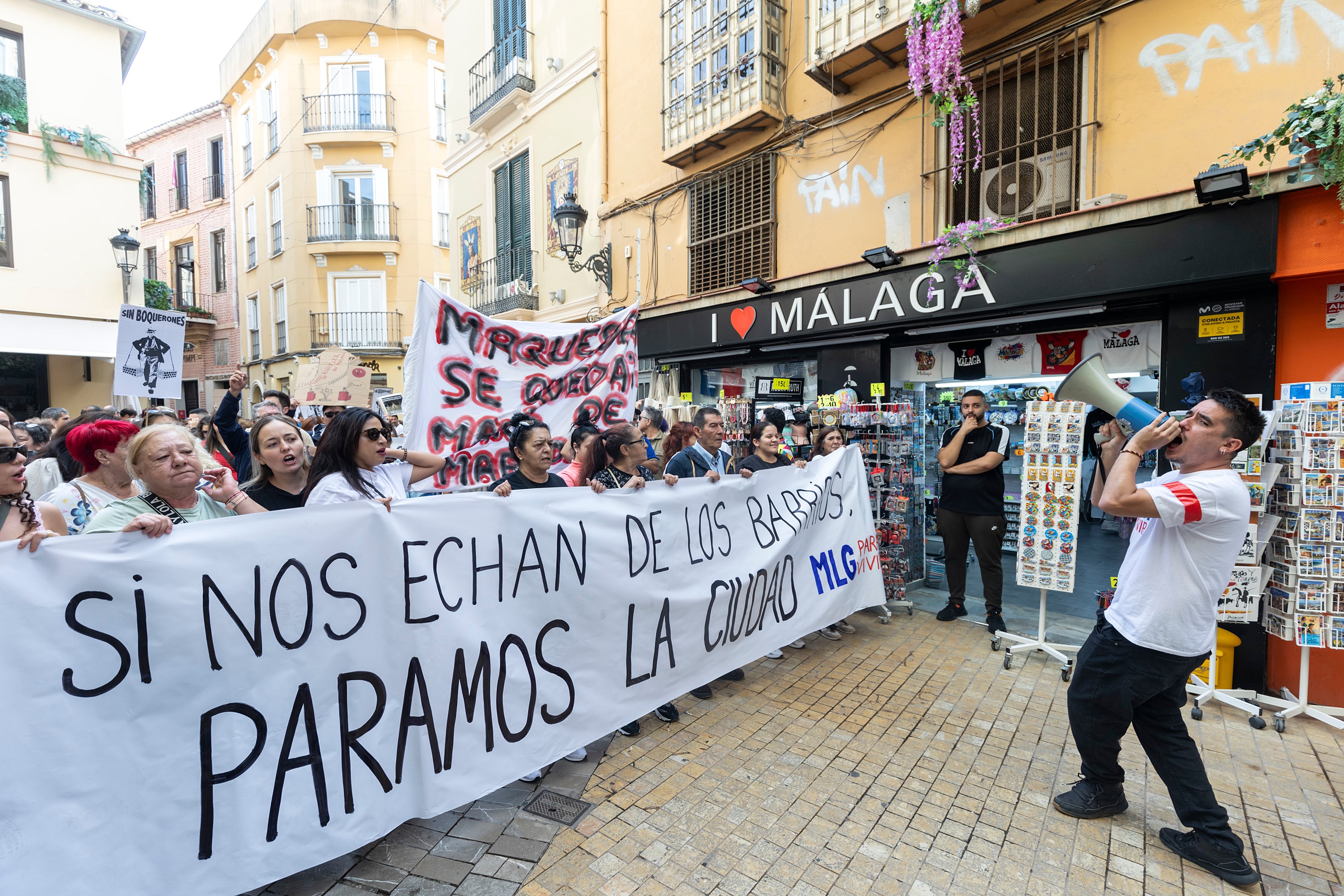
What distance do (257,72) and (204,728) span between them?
27698 mm

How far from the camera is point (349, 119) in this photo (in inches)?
840

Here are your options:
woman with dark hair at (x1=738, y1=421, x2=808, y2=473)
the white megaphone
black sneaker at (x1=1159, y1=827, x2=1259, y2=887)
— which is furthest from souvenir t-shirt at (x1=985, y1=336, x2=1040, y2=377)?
black sneaker at (x1=1159, y1=827, x2=1259, y2=887)

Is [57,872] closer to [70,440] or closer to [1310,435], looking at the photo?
[70,440]

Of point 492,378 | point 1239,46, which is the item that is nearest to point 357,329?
point 492,378

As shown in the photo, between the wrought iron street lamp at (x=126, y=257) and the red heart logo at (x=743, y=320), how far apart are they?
42.9 feet

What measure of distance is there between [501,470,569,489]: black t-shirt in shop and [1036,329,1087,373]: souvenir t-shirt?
16.7ft

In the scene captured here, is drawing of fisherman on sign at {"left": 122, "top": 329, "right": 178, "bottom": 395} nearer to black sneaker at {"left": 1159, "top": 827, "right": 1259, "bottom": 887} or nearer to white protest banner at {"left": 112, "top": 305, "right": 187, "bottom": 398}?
white protest banner at {"left": 112, "top": 305, "right": 187, "bottom": 398}

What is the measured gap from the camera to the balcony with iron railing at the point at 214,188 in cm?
2394

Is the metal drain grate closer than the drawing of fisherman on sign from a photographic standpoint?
Yes

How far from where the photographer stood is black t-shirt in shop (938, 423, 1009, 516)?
5.49m

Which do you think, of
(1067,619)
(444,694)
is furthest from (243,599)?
(1067,619)

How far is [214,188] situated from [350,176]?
6.87m

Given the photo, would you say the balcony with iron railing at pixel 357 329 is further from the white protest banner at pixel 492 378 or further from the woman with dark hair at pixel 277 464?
the woman with dark hair at pixel 277 464

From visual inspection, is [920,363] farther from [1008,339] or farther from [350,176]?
[350,176]
